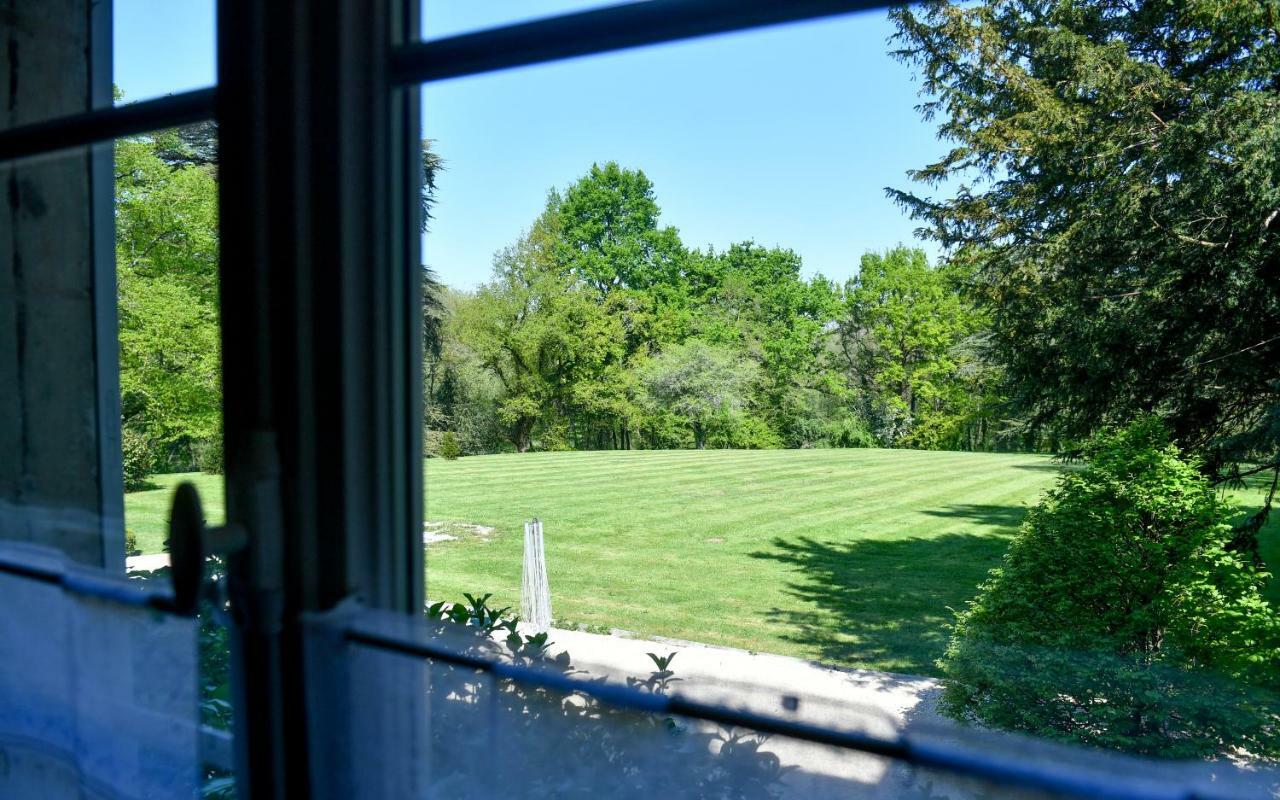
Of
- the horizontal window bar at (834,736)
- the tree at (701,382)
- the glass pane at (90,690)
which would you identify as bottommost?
the glass pane at (90,690)

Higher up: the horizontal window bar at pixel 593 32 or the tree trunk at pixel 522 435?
the horizontal window bar at pixel 593 32

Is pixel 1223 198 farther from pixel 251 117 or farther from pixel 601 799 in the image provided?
pixel 251 117

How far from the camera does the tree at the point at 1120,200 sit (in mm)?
744

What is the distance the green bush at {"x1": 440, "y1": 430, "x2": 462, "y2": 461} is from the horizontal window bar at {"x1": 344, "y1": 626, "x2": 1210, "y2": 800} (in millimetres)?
176

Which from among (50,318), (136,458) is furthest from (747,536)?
(50,318)

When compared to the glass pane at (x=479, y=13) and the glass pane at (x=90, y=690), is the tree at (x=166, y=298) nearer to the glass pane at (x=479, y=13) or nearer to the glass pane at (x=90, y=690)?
the glass pane at (x=90, y=690)

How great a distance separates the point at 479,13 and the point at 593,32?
0.43 ft

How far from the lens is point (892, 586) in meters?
1.08

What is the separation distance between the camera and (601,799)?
0.66m

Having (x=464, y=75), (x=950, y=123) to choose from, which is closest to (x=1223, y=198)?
(x=950, y=123)

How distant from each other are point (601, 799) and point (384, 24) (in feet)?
2.25

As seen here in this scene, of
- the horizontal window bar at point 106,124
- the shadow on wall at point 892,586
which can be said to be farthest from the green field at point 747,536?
the horizontal window bar at point 106,124

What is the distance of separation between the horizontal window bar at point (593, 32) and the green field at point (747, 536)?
37 centimetres

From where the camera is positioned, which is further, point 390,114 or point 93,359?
point 93,359
